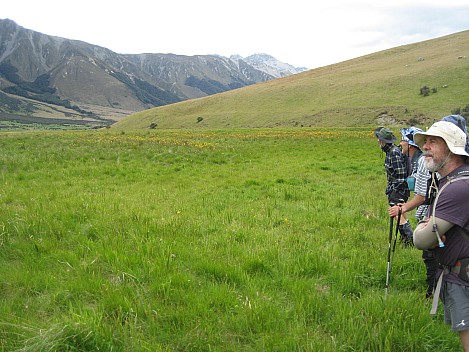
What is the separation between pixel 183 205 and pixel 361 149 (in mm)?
19610

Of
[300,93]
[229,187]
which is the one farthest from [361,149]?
[300,93]

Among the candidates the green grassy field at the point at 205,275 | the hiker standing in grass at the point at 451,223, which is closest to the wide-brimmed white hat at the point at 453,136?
the hiker standing in grass at the point at 451,223

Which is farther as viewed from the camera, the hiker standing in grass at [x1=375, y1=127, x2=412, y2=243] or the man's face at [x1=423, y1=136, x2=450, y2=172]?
the hiker standing in grass at [x1=375, y1=127, x2=412, y2=243]

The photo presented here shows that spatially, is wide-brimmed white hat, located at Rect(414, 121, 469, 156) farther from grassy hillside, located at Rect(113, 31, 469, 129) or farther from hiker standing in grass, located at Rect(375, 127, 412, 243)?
grassy hillside, located at Rect(113, 31, 469, 129)

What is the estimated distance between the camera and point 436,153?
3.27 meters

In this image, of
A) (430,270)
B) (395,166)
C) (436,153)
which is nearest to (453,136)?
(436,153)

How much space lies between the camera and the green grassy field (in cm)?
355

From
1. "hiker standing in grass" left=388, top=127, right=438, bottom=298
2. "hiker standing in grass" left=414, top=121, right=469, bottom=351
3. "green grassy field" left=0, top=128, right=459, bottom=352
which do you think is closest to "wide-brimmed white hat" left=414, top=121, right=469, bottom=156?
"hiker standing in grass" left=414, top=121, right=469, bottom=351

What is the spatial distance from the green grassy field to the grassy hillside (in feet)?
173

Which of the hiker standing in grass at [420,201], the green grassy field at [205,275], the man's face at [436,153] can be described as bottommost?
the green grassy field at [205,275]

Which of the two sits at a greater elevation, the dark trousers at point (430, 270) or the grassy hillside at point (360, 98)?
the grassy hillside at point (360, 98)

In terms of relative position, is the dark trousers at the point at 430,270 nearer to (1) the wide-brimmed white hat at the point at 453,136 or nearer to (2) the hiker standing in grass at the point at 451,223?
(2) the hiker standing in grass at the point at 451,223

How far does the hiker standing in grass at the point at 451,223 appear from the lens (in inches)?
118

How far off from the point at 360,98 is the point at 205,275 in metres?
73.7
